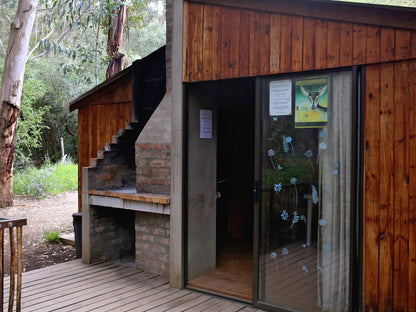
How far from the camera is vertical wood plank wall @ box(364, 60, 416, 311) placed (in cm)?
330

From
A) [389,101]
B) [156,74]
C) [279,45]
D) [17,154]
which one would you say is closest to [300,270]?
[389,101]

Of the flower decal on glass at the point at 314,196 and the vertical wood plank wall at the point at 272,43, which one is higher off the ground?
the vertical wood plank wall at the point at 272,43

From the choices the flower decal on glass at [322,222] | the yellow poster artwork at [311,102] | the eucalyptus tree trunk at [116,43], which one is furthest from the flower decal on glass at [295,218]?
the eucalyptus tree trunk at [116,43]

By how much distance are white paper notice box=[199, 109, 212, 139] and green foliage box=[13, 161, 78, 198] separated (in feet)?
31.2

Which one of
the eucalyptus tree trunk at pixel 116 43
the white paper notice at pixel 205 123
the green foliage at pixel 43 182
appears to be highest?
the eucalyptus tree trunk at pixel 116 43

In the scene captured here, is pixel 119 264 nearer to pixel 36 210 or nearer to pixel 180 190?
pixel 180 190

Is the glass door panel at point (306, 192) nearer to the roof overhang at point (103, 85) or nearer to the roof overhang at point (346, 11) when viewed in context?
the roof overhang at point (346, 11)

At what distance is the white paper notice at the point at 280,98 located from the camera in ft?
13.0

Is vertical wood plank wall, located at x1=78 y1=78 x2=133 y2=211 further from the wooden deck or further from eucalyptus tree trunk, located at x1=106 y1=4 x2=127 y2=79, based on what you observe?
eucalyptus tree trunk, located at x1=106 y1=4 x2=127 y2=79

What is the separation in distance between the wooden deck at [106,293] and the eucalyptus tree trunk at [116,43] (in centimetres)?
723

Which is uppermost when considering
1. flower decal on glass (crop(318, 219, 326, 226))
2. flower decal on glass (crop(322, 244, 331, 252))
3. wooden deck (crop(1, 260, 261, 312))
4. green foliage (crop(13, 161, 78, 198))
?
flower decal on glass (crop(318, 219, 326, 226))

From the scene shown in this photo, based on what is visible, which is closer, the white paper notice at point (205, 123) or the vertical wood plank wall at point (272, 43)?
the vertical wood plank wall at point (272, 43)

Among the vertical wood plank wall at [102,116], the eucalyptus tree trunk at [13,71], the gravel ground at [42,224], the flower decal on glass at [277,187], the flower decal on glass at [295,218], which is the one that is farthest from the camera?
the eucalyptus tree trunk at [13,71]

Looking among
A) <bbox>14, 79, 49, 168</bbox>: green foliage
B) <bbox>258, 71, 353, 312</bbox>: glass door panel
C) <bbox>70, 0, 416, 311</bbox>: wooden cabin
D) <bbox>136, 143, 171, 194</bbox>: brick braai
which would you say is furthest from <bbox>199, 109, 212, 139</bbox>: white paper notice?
<bbox>14, 79, 49, 168</bbox>: green foliage
